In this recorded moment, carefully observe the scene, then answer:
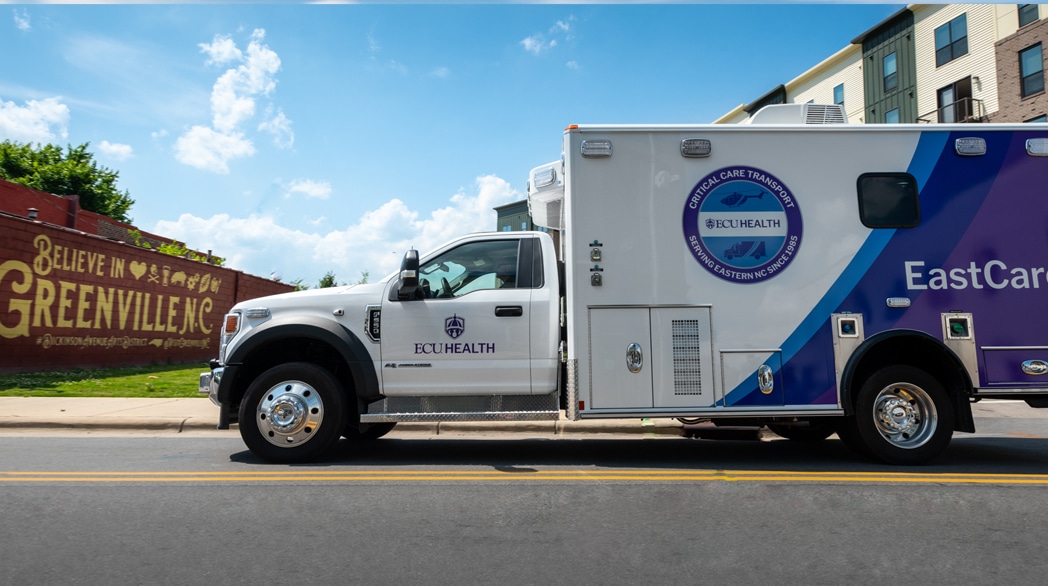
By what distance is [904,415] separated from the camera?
255 inches

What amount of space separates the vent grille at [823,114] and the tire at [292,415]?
5224mm

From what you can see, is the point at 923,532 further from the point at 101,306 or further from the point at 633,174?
the point at 101,306

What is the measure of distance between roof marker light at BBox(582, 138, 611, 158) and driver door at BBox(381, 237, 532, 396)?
139 cm

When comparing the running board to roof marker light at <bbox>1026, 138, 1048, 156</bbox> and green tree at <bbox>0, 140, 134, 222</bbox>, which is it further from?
green tree at <bbox>0, 140, 134, 222</bbox>

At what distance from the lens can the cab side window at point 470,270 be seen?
22.0ft

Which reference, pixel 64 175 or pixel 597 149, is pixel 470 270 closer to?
pixel 597 149

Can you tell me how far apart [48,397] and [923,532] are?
1229cm

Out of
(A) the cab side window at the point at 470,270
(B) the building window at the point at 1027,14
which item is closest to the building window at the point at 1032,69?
(B) the building window at the point at 1027,14

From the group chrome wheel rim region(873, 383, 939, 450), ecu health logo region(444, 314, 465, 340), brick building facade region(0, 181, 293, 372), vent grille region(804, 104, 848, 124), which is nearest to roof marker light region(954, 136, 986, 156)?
vent grille region(804, 104, 848, 124)

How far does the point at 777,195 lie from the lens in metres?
6.54

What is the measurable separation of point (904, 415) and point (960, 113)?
2497 centimetres

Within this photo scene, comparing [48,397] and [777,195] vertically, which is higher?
[777,195]

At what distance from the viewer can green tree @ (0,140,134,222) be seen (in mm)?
41438

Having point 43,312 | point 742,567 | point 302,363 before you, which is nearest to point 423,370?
point 302,363
